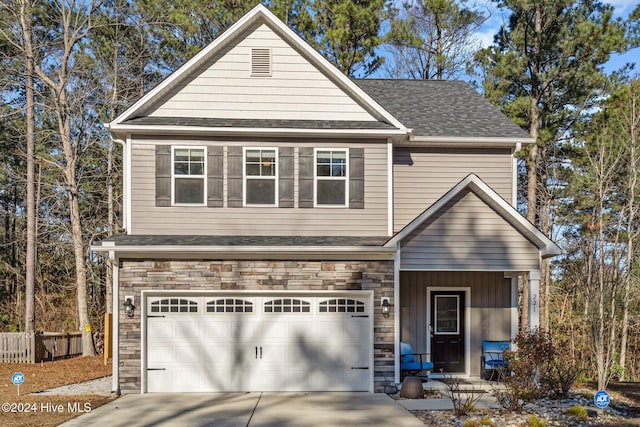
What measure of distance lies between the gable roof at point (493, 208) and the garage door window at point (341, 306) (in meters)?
1.44

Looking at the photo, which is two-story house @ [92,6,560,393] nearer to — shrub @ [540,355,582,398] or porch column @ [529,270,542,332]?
porch column @ [529,270,542,332]

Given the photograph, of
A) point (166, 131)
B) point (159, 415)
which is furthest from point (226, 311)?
point (166, 131)

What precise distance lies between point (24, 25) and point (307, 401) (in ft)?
50.9

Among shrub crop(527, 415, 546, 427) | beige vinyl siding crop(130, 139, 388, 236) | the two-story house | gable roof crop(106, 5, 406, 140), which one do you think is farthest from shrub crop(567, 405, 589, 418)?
gable roof crop(106, 5, 406, 140)

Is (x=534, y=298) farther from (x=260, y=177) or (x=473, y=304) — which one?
(x=260, y=177)

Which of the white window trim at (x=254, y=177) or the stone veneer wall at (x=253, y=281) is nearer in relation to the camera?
the stone veneer wall at (x=253, y=281)

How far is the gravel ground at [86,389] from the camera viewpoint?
12156mm

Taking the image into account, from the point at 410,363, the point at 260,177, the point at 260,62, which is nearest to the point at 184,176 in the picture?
the point at 260,177

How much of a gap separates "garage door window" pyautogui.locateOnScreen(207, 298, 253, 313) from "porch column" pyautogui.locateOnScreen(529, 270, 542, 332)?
5628 mm

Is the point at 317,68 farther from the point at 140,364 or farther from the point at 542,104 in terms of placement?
the point at 542,104

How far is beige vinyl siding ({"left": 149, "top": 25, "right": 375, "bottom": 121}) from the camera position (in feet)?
43.2

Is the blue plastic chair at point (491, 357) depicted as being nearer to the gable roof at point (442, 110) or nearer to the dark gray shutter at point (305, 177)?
the gable roof at point (442, 110)

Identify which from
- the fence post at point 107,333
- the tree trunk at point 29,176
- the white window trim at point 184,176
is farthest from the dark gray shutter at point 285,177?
the tree trunk at point 29,176

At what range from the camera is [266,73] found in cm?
1330
